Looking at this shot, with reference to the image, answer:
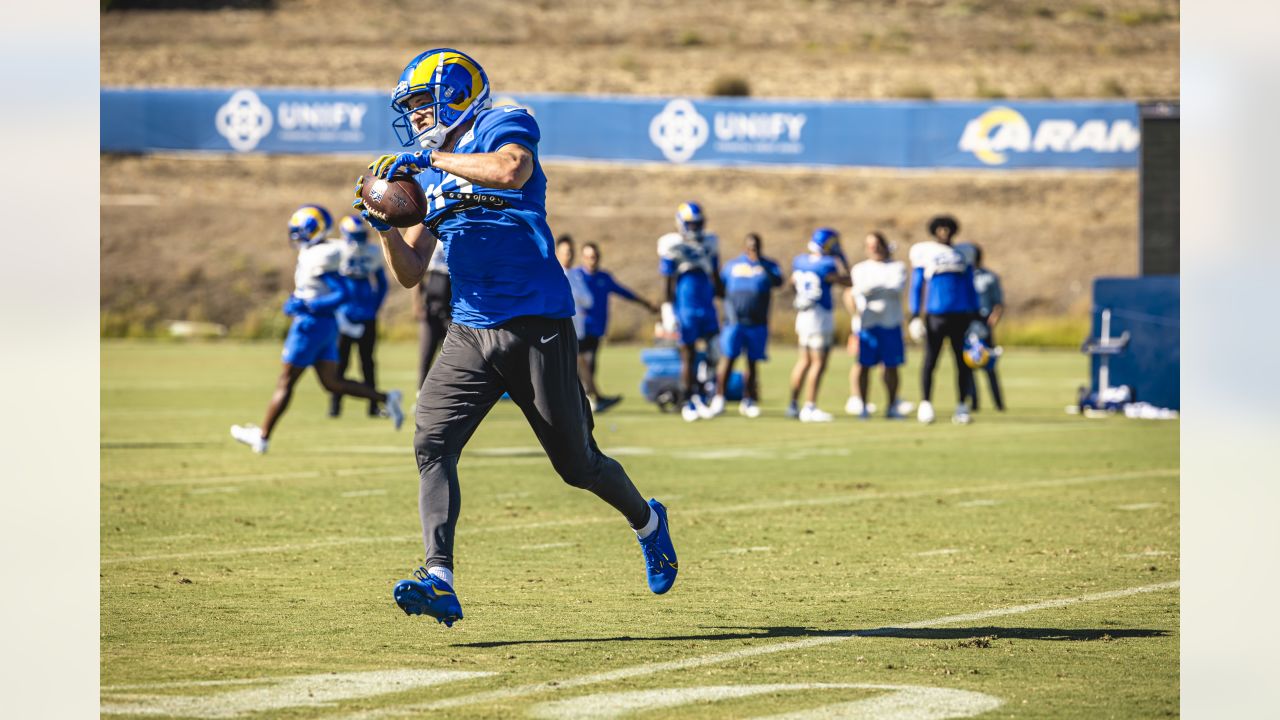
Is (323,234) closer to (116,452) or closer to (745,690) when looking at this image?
(116,452)

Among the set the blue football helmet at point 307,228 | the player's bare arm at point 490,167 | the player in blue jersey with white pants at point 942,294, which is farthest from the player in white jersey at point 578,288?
the player's bare arm at point 490,167

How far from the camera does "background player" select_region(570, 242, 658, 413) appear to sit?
62.0ft

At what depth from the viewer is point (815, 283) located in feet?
63.2

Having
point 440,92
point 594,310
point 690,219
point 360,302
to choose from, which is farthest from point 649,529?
point 594,310

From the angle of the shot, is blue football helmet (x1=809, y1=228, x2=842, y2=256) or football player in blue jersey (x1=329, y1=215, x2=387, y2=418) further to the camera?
blue football helmet (x1=809, y1=228, x2=842, y2=256)

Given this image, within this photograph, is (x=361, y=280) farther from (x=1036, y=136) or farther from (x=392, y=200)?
(x=1036, y=136)

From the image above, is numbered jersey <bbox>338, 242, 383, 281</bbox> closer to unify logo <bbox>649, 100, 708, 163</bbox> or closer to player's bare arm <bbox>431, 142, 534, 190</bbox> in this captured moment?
player's bare arm <bbox>431, 142, 534, 190</bbox>

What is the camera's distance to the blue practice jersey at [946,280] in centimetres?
1778

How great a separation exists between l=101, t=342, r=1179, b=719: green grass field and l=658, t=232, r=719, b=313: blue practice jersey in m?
2.91

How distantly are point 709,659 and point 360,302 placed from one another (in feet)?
41.5

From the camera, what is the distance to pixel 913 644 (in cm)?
663

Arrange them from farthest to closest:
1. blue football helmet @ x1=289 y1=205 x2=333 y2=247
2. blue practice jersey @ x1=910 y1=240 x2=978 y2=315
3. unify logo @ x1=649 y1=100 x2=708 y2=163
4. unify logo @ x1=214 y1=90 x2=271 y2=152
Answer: unify logo @ x1=214 y1=90 x2=271 y2=152
unify logo @ x1=649 y1=100 x2=708 y2=163
blue practice jersey @ x1=910 y1=240 x2=978 y2=315
blue football helmet @ x1=289 y1=205 x2=333 y2=247

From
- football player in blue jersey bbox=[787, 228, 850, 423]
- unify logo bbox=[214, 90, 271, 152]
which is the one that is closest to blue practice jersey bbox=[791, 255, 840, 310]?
football player in blue jersey bbox=[787, 228, 850, 423]

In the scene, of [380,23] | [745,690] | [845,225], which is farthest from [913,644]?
[380,23]
